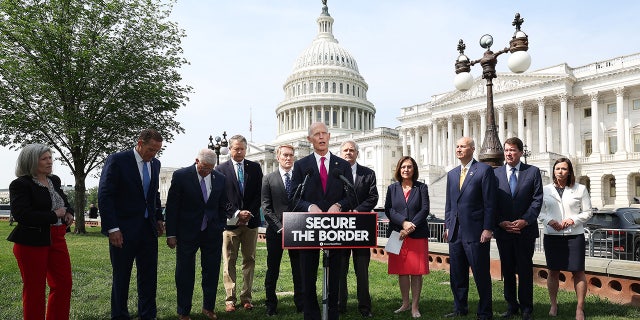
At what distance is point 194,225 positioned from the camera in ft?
23.6

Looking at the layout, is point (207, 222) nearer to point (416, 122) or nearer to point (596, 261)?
point (596, 261)

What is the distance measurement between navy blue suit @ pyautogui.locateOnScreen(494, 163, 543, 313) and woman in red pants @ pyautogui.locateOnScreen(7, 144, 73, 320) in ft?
19.8

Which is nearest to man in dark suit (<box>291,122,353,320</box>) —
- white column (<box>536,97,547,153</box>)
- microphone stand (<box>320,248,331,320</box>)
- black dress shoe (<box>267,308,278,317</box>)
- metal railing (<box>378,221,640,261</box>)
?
microphone stand (<box>320,248,331,320</box>)

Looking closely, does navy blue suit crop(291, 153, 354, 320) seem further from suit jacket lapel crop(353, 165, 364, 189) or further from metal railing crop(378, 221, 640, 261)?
metal railing crop(378, 221, 640, 261)

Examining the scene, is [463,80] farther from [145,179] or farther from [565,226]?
[145,179]

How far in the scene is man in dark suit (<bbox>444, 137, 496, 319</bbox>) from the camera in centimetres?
691

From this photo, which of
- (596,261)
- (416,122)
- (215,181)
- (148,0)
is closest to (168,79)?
(148,0)

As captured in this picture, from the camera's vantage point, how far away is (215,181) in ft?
24.7

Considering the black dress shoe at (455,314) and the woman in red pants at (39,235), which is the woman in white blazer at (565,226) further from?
the woman in red pants at (39,235)

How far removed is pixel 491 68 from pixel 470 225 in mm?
7257

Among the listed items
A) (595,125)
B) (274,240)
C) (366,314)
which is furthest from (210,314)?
(595,125)

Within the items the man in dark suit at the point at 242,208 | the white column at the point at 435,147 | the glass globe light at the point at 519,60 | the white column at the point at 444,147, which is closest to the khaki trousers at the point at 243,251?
the man in dark suit at the point at 242,208

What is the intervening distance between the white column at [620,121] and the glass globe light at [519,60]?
164 ft

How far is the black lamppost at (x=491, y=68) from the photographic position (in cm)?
1188
